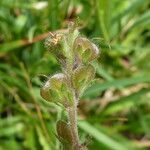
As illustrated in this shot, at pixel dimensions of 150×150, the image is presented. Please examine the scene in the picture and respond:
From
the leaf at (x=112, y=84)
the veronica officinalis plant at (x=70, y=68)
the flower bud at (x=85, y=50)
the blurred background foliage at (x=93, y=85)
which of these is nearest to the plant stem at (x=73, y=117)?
the veronica officinalis plant at (x=70, y=68)

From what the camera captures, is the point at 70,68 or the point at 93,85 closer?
the point at 70,68

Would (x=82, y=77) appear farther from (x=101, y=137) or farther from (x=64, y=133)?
(x=101, y=137)

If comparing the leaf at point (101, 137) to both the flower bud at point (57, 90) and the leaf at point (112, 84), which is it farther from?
the flower bud at point (57, 90)

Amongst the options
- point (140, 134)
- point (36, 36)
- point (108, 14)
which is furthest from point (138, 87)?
point (36, 36)

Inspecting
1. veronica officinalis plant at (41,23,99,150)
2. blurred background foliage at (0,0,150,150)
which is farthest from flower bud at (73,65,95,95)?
blurred background foliage at (0,0,150,150)

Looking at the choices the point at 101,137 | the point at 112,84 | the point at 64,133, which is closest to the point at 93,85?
the point at 112,84
